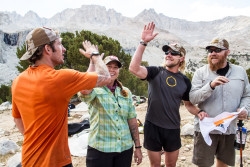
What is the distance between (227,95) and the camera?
2.74m

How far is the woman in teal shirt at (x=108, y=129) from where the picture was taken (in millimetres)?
2188

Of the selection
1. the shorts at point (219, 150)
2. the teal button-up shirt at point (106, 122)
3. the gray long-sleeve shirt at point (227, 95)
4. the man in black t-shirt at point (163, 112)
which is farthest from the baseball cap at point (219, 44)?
→ the teal button-up shirt at point (106, 122)

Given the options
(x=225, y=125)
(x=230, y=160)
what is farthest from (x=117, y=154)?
(x=230, y=160)

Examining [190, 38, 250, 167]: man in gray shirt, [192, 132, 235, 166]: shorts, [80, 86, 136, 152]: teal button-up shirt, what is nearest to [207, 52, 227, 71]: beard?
[190, 38, 250, 167]: man in gray shirt

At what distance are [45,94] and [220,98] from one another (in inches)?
100

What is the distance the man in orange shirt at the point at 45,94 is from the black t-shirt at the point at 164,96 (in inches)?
47.3

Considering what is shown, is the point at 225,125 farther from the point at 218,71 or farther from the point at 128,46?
the point at 128,46

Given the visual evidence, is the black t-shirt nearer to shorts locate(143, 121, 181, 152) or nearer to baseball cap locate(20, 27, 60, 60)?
shorts locate(143, 121, 181, 152)

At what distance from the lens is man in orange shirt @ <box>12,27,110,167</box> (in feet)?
5.07

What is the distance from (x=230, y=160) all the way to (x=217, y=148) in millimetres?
243

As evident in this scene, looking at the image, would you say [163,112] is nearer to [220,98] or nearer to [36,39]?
[220,98]

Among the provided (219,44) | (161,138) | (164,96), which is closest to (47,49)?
(164,96)

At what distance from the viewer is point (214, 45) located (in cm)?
280

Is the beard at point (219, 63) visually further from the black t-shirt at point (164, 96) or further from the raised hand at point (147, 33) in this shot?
the raised hand at point (147, 33)
